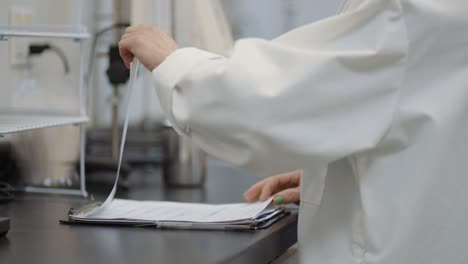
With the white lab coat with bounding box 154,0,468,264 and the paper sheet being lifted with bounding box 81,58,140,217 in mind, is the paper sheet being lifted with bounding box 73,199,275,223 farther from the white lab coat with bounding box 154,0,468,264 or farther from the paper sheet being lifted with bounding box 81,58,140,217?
the white lab coat with bounding box 154,0,468,264

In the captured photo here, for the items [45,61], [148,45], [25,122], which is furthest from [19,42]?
[148,45]

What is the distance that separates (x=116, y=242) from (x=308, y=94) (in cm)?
37

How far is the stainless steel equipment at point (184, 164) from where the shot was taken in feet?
5.68

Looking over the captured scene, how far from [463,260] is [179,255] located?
383 mm

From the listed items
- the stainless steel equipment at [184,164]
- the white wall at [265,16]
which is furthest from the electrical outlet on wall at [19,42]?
the white wall at [265,16]

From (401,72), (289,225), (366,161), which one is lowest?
(289,225)

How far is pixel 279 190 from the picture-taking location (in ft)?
4.41

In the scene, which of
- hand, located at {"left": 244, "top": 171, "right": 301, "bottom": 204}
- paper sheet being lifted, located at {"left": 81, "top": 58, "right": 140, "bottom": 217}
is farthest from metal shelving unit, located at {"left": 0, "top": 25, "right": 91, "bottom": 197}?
hand, located at {"left": 244, "top": 171, "right": 301, "bottom": 204}

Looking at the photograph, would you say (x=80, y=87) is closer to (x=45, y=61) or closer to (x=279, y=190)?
(x=45, y=61)

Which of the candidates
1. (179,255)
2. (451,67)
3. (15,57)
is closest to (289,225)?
(179,255)

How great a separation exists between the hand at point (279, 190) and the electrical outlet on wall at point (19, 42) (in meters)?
0.71

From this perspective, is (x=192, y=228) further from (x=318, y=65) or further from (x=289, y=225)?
(x=318, y=65)

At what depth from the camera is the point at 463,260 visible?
3.12ft

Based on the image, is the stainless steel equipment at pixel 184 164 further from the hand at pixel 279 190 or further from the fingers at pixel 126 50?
the fingers at pixel 126 50
